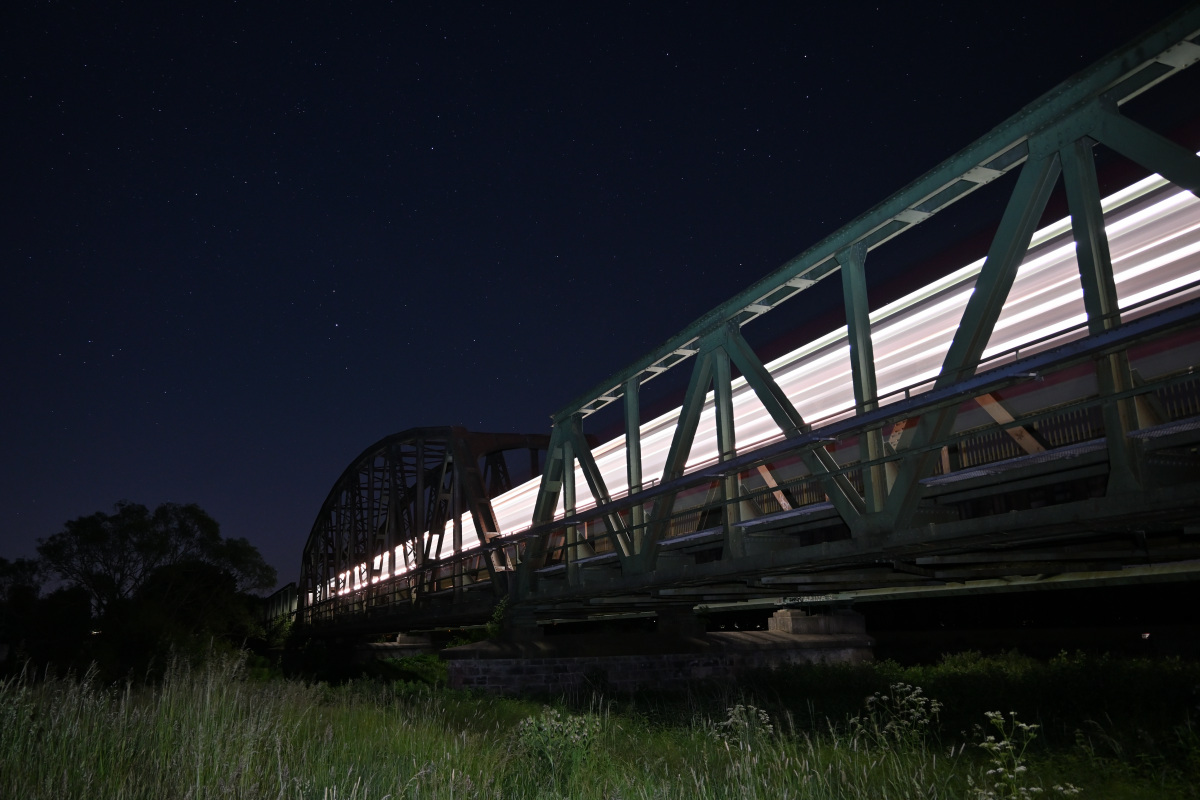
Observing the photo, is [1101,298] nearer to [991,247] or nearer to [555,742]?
[991,247]

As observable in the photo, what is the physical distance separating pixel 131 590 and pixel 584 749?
37.0 m

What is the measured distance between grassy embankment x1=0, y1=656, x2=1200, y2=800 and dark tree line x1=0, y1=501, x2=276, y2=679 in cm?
2659

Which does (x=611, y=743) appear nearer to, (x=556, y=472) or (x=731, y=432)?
(x=731, y=432)

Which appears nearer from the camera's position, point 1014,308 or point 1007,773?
point 1007,773

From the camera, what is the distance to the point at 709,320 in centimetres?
1228

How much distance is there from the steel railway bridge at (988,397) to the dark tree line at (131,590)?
27432 mm

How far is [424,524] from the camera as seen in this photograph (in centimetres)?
3391

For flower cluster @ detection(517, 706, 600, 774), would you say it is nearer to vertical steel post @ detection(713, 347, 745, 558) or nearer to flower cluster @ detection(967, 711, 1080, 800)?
vertical steel post @ detection(713, 347, 745, 558)

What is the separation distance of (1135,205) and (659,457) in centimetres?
1135

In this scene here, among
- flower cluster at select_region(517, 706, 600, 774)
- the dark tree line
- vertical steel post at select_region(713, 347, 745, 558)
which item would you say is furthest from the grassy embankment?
the dark tree line

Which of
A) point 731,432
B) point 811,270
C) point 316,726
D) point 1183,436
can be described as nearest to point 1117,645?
point 731,432

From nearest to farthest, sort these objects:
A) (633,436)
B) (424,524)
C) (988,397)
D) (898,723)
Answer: (988,397)
(898,723)
(633,436)
(424,524)

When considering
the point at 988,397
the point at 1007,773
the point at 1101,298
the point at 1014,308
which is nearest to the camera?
the point at 1101,298

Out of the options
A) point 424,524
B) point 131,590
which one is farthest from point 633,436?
point 131,590
